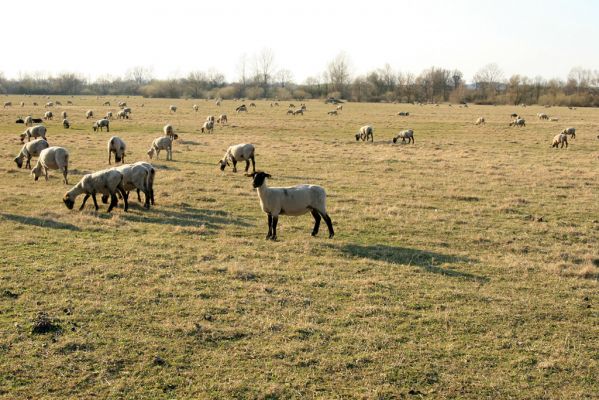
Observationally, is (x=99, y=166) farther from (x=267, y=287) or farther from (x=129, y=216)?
(x=267, y=287)

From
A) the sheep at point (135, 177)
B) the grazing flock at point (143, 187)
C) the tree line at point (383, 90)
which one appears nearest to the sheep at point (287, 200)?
the grazing flock at point (143, 187)

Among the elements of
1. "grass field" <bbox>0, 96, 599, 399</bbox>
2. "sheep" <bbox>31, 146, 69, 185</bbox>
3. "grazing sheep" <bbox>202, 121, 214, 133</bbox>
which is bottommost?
"grass field" <bbox>0, 96, 599, 399</bbox>

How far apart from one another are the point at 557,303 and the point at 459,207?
7.83m

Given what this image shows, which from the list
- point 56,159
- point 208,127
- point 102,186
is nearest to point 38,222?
point 102,186

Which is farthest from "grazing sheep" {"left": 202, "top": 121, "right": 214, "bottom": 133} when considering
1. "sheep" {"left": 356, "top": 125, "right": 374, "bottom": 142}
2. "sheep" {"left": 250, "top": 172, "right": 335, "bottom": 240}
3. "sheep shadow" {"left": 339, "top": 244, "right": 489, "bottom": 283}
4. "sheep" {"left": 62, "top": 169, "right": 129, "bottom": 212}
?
"sheep shadow" {"left": 339, "top": 244, "right": 489, "bottom": 283}

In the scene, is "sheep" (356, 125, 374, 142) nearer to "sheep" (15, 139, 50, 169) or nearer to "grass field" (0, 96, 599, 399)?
"grass field" (0, 96, 599, 399)

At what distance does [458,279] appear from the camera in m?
10.3

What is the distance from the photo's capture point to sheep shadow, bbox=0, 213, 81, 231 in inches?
531

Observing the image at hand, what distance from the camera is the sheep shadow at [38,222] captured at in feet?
44.2

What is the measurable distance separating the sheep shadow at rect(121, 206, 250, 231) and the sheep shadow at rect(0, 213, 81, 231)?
60.9 inches

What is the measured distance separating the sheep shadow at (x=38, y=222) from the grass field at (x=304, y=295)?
75 mm

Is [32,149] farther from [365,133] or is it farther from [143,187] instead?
[365,133]

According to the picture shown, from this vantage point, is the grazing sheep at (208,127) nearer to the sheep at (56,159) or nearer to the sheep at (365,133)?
the sheep at (365,133)

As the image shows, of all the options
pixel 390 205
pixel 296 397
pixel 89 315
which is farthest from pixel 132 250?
pixel 390 205
